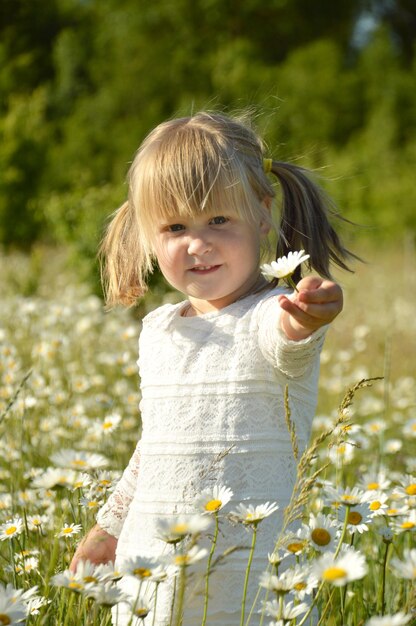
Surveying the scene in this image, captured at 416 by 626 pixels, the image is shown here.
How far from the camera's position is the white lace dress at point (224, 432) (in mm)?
1488

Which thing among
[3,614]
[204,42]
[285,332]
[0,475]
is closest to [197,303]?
[285,332]

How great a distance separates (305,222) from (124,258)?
405 millimetres

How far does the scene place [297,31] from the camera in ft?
95.0

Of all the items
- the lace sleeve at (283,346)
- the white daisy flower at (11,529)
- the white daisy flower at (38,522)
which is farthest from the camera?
the white daisy flower at (38,522)

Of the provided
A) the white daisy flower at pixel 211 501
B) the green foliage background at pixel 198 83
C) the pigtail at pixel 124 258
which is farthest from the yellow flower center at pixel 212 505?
the green foliage background at pixel 198 83

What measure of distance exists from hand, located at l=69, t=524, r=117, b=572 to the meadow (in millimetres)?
29

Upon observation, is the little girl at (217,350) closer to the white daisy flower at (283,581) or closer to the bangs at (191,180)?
the bangs at (191,180)

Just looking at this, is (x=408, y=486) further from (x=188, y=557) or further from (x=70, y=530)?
(x=188, y=557)

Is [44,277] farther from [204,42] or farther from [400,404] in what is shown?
[204,42]

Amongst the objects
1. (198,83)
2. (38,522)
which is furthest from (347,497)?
(198,83)

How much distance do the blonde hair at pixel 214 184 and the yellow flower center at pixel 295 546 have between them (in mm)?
559

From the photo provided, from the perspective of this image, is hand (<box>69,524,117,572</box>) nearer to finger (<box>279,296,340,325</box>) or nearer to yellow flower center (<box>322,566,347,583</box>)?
finger (<box>279,296,340,325</box>)

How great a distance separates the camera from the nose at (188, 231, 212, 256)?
159 cm

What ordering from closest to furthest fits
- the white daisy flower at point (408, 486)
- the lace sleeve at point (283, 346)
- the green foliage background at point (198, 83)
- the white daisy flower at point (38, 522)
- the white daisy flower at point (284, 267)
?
the white daisy flower at point (284, 267)
the lace sleeve at point (283, 346)
the white daisy flower at point (408, 486)
the white daisy flower at point (38, 522)
the green foliage background at point (198, 83)
